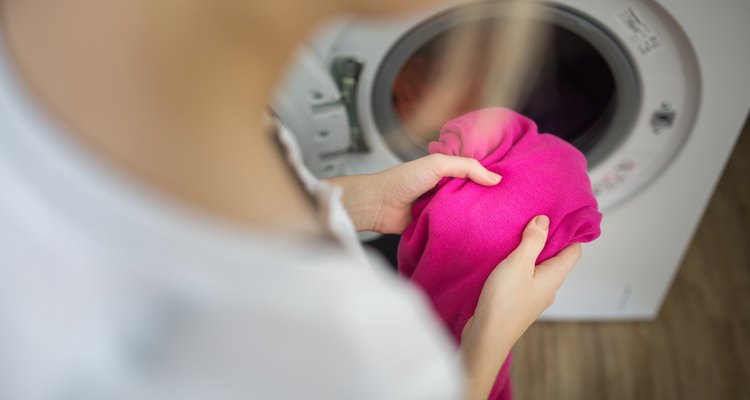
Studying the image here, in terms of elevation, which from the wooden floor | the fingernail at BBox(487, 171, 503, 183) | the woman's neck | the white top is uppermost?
the woman's neck

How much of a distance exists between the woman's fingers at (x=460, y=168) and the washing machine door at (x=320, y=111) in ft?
0.26

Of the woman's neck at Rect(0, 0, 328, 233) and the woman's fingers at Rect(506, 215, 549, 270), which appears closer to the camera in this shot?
the woman's neck at Rect(0, 0, 328, 233)

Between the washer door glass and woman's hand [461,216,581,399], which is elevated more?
the washer door glass

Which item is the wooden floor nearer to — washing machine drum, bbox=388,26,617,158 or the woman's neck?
washing machine drum, bbox=388,26,617,158

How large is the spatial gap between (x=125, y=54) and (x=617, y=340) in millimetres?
1045

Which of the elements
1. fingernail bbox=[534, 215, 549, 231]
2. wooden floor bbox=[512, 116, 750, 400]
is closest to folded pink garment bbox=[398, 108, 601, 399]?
fingernail bbox=[534, 215, 549, 231]

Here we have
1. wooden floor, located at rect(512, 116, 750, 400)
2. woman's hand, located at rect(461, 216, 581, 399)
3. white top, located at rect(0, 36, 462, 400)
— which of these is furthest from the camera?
wooden floor, located at rect(512, 116, 750, 400)

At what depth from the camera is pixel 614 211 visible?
834 millimetres

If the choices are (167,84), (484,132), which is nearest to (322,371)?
(167,84)

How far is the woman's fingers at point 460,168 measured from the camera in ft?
1.66

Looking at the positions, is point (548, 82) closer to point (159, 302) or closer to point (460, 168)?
point (460, 168)

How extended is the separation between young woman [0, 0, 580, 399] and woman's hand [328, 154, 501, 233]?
6.5 inches

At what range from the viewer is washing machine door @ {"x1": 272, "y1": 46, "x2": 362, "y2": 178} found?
20.9 inches

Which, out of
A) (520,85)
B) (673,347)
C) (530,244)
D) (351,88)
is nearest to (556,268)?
(530,244)
